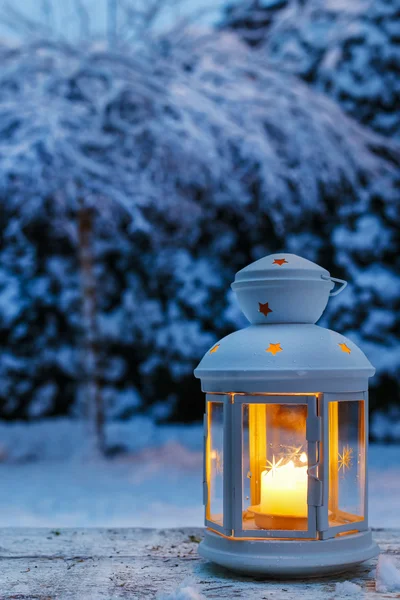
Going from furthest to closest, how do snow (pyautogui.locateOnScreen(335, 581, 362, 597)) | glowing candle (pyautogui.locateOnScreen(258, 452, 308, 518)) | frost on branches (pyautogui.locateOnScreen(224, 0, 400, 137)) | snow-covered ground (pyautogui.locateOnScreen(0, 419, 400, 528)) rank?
1. frost on branches (pyautogui.locateOnScreen(224, 0, 400, 137))
2. snow-covered ground (pyautogui.locateOnScreen(0, 419, 400, 528))
3. glowing candle (pyautogui.locateOnScreen(258, 452, 308, 518))
4. snow (pyautogui.locateOnScreen(335, 581, 362, 597))

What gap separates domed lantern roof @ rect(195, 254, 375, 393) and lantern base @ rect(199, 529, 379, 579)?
352mm

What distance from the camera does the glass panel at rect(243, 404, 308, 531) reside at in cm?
182

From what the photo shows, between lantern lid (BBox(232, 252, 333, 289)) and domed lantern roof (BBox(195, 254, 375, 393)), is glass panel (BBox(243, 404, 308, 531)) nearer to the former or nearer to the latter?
domed lantern roof (BBox(195, 254, 375, 393))

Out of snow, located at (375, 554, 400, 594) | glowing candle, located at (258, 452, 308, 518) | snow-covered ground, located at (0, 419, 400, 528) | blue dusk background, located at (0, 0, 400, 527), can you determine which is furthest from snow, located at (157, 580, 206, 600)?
blue dusk background, located at (0, 0, 400, 527)

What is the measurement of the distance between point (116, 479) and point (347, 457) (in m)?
2.74

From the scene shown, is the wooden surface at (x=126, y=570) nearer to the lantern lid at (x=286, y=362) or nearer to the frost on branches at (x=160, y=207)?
the lantern lid at (x=286, y=362)

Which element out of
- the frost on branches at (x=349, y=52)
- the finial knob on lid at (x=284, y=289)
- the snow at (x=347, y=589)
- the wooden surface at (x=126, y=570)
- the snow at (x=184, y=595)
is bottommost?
the wooden surface at (x=126, y=570)

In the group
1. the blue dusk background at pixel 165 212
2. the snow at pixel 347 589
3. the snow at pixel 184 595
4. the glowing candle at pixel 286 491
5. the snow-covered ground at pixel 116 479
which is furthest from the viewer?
the blue dusk background at pixel 165 212

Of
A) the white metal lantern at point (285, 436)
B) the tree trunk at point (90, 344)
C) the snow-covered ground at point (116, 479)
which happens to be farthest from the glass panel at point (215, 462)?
the tree trunk at point (90, 344)

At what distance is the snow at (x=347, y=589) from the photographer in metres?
1.68

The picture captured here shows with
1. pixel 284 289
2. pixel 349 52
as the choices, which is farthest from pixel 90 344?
pixel 284 289

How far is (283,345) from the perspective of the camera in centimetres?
180

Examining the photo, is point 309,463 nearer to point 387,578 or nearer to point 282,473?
Result: point 282,473

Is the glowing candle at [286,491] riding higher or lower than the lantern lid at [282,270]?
lower
